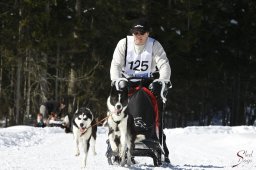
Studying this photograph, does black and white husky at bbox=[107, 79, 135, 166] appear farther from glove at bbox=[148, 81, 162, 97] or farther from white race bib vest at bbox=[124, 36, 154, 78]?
white race bib vest at bbox=[124, 36, 154, 78]

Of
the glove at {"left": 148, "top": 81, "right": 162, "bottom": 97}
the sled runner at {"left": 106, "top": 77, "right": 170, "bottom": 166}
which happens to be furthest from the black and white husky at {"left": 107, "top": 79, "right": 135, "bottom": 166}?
the glove at {"left": 148, "top": 81, "right": 162, "bottom": 97}

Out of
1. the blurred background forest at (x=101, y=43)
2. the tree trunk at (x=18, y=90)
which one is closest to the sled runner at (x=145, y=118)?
the blurred background forest at (x=101, y=43)

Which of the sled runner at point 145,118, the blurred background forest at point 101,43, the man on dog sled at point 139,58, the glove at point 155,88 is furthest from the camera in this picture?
the blurred background forest at point 101,43

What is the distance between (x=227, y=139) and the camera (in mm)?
15383

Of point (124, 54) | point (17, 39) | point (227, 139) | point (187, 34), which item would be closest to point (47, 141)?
point (227, 139)

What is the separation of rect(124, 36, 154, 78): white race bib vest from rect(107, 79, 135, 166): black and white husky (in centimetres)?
79

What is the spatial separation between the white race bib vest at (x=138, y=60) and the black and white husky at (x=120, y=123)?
789 mm

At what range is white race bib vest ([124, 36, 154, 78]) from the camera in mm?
8320

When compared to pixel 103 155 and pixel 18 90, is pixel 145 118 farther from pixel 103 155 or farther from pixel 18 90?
pixel 18 90

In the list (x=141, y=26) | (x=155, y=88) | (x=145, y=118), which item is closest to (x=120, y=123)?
(x=145, y=118)

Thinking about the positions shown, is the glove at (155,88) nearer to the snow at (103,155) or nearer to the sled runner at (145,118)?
the sled runner at (145,118)

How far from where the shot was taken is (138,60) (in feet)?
27.3

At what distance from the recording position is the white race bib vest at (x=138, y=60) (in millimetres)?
8320

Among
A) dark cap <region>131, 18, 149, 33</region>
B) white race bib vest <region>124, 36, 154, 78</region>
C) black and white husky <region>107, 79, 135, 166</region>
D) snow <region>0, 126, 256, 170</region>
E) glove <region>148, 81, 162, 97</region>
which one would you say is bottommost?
snow <region>0, 126, 256, 170</region>
